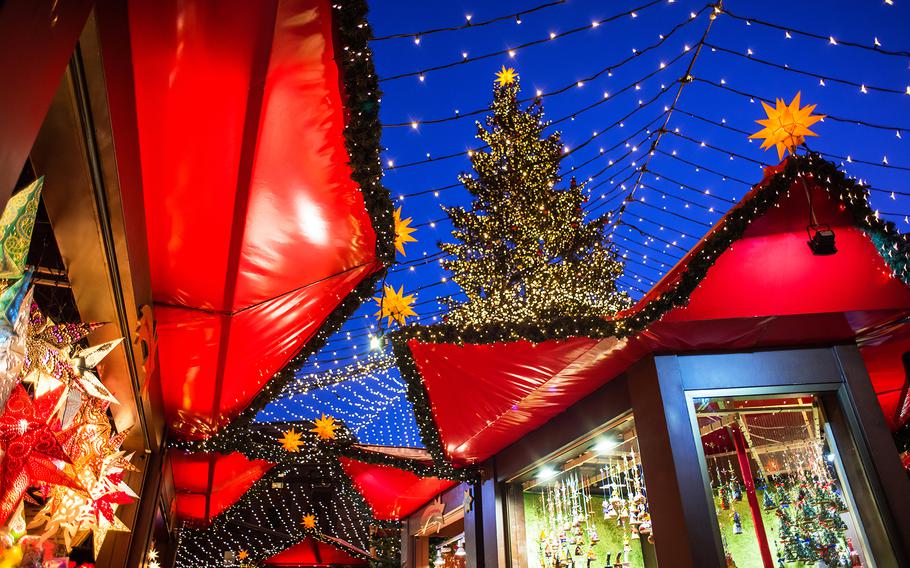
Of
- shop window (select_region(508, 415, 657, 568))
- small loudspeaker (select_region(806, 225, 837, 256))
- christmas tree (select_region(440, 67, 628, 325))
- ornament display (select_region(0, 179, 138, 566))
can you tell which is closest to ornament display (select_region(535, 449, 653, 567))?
shop window (select_region(508, 415, 657, 568))

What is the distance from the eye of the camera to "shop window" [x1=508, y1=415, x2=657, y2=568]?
247 inches

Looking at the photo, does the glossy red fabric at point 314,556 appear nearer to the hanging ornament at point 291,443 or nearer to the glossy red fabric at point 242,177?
the hanging ornament at point 291,443

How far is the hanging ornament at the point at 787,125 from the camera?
412 cm

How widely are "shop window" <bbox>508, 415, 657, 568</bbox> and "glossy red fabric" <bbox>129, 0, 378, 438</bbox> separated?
12.0 ft

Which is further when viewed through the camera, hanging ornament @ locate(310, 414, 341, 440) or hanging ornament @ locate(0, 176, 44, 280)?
hanging ornament @ locate(310, 414, 341, 440)

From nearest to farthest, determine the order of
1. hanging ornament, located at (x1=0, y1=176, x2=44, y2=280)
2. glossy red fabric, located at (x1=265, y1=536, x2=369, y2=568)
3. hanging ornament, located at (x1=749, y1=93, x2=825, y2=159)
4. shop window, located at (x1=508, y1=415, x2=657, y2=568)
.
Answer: hanging ornament, located at (x1=0, y1=176, x2=44, y2=280), hanging ornament, located at (x1=749, y1=93, x2=825, y2=159), shop window, located at (x1=508, y1=415, x2=657, y2=568), glossy red fabric, located at (x1=265, y1=536, x2=369, y2=568)

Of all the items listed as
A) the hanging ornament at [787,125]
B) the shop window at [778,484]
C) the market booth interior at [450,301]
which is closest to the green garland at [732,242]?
the market booth interior at [450,301]

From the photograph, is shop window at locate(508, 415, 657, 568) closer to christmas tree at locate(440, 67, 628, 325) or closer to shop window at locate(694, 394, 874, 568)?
shop window at locate(694, 394, 874, 568)

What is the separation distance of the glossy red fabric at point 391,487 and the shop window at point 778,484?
4910mm

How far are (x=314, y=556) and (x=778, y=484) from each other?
58.7 ft

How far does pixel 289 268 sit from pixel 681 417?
3.24 meters

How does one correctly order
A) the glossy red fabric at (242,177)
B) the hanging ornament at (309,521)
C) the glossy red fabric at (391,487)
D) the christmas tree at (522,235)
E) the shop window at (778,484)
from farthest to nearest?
1. the hanging ornament at (309,521)
2. the christmas tree at (522,235)
3. the glossy red fabric at (391,487)
4. the shop window at (778,484)
5. the glossy red fabric at (242,177)

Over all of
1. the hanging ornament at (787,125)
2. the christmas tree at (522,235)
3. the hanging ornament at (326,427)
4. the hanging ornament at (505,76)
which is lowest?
the hanging ornament at (326,427)

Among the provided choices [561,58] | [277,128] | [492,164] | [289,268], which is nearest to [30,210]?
[277,128]
